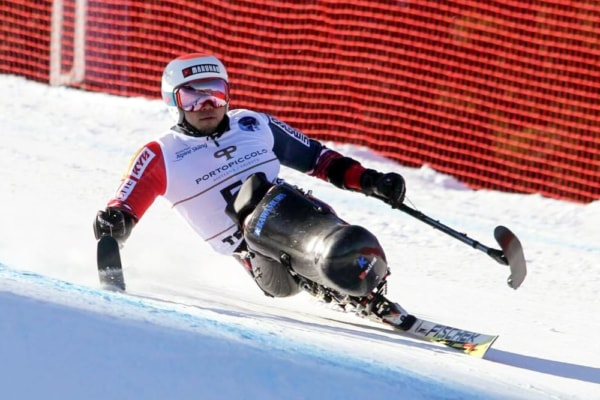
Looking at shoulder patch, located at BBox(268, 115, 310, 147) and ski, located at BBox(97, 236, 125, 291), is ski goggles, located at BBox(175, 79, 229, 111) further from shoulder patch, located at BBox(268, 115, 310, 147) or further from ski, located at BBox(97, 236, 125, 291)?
ski, located at BBox(97, 236, 125, 291)

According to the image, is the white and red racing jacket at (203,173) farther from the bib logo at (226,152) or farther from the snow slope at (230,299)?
the snow slope at (230,299)

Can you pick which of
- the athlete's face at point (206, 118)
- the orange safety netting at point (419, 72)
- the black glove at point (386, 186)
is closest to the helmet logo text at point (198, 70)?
the athlete's face at point (206, 118)

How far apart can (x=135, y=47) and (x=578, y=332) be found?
19.0 ft

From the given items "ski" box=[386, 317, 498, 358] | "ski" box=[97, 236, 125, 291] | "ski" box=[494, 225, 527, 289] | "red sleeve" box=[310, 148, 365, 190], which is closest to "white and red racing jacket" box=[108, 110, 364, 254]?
"red sleeve" box=[310, 148, 365, 190]

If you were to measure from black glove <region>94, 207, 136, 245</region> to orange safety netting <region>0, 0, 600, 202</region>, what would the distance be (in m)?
4.35

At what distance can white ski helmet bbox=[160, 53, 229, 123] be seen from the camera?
211 inches

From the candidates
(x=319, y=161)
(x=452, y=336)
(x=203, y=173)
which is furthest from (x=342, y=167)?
(x=452, y=336)

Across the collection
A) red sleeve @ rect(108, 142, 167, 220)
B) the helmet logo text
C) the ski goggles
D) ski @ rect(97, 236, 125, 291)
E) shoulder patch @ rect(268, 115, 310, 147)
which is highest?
the helmet logo text

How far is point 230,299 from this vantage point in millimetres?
5445

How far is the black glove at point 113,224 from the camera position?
197 inches

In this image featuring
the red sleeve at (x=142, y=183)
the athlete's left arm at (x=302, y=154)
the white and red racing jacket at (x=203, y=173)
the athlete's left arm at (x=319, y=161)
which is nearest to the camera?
the red sleeve at (x=142, y=183)

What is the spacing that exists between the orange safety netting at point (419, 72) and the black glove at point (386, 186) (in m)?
3.51

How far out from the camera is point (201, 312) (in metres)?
4.54

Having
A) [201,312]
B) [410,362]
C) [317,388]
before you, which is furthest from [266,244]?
[317,388]
